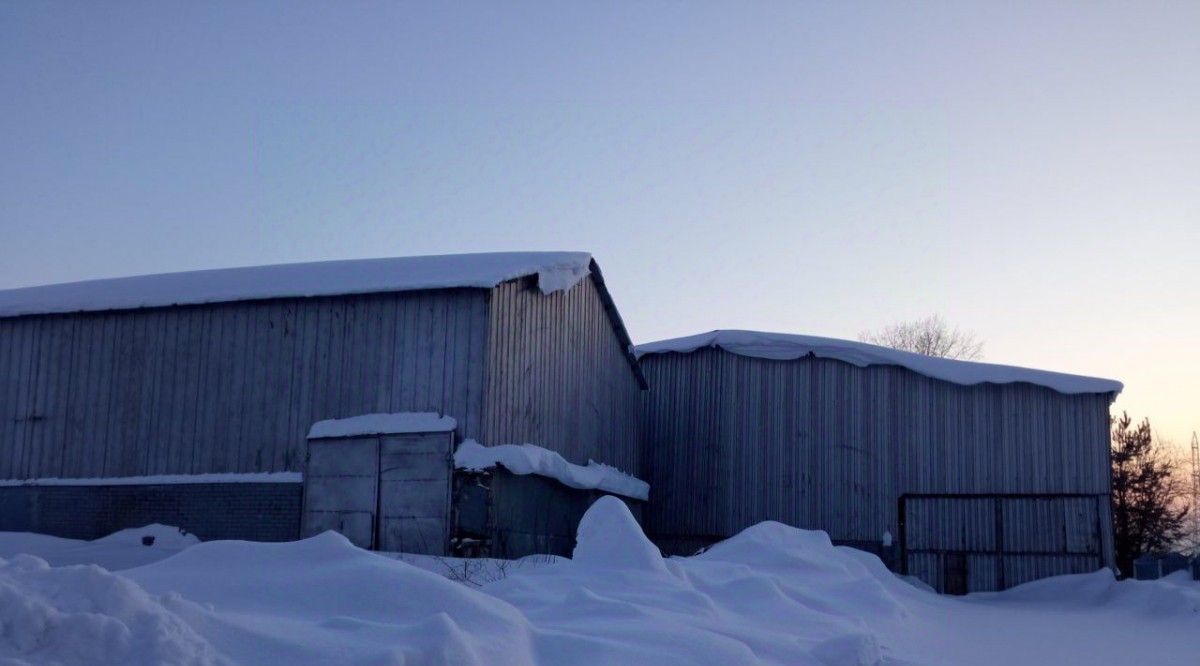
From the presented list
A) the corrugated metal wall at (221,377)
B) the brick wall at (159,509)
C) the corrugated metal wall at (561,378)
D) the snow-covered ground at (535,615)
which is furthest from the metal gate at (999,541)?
the brick wall at (159,509)

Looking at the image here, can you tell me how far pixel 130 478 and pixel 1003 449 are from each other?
52.9 ft

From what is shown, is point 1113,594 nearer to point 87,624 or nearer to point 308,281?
point 308,281

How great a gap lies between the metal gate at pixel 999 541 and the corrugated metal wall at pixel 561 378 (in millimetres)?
6058

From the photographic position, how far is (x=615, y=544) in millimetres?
10086

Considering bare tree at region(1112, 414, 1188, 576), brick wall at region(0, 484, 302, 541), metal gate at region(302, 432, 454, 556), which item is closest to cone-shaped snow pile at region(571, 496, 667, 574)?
metal gate at region(302, 432, 454, 556)

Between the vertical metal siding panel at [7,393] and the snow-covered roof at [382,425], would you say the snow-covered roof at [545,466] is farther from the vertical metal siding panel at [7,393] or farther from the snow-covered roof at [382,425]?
the vertical metal siding panel at [7,393]

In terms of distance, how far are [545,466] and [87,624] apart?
44.2 feet

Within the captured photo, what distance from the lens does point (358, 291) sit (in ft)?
57.0

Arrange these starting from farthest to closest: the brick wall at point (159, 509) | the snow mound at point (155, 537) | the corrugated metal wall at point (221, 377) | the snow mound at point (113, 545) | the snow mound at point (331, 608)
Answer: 1. the snow mound at point (155, 537)
2. the brick wall at point (159, 509)
3. the corrugated metal wall at point (221, 377)
4. the snow mound at point (113, 545)
5. the snow mound at point (331, 608)

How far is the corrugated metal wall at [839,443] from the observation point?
70.9 feet

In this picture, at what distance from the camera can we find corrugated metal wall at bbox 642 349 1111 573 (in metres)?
21.6

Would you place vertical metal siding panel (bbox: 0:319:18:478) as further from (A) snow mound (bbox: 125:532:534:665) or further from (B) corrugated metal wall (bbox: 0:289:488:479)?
(A) snow mound (bbox: 125:532:534:665)

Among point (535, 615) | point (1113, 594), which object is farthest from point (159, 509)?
point (1113, 594)

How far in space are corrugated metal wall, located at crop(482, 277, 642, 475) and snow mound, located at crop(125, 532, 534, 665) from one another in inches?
364
